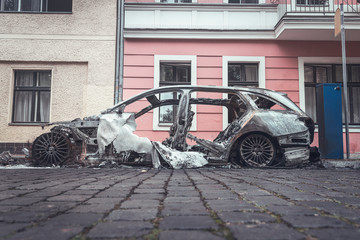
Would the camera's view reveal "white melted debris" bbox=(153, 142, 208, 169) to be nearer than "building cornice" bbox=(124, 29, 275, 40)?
Yes

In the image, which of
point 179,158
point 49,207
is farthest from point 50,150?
point 49,207

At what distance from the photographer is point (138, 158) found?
235 inches

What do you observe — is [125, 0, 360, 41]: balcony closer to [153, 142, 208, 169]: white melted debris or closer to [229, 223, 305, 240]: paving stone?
[153, 142, 208, 169]: white melted debris

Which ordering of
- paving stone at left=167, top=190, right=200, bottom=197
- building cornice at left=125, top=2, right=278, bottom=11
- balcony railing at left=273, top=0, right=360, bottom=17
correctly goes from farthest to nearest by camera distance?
1. building cornice at left=125, top=2, right=278, bottom=11
2. balcony railing at left=273, top=0, right=360, bottom=17
3. paving stone at left=167, top=190, right=200, bottom=197

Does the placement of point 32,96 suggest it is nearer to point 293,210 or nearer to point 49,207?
point 49,207

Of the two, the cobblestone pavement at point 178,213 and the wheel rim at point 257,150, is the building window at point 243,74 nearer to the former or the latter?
the wheel rim at point 257,150

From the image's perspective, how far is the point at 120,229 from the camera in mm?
1533

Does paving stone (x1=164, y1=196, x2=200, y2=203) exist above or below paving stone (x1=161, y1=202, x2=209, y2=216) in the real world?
below

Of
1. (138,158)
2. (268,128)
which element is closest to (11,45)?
(138,158)

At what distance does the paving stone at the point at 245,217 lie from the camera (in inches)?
66.9

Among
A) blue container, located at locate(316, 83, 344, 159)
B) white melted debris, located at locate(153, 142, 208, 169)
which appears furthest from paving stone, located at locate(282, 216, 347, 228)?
blue container, located at locate(316, 83, 344, 159)

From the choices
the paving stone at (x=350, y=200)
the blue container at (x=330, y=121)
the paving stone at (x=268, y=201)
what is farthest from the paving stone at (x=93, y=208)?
the blue container at (x=330, y=121)

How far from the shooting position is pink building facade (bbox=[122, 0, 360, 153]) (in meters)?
10.5

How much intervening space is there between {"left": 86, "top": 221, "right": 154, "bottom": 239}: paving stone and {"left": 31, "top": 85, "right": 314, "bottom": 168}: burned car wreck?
421cm
